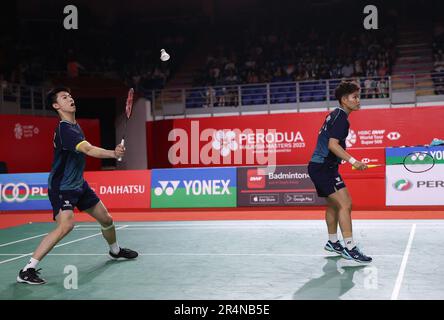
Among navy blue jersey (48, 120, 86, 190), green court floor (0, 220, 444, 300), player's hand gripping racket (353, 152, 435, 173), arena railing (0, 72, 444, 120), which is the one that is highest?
arena railing (0, 72, 444, 120)

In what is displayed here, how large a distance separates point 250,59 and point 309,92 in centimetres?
406

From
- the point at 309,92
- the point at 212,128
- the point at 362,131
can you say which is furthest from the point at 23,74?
the point at 362,131

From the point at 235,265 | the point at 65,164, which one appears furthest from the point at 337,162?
the point at 65,164

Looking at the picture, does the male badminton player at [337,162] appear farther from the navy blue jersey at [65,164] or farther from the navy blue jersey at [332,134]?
the navy blue jersey at [65,164]

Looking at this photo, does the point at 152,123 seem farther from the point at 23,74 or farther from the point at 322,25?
the point at 322,25

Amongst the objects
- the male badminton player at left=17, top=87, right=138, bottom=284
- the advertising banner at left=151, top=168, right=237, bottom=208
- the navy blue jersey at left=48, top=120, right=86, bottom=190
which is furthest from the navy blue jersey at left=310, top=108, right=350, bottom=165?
the advertising banner at left=151, top=168, right=237, bottom=208

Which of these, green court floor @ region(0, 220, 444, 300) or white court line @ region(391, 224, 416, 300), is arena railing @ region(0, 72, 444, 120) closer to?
green court floor @ region(0, 220, 444, 300)

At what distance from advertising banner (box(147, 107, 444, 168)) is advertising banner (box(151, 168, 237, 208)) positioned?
5628mm

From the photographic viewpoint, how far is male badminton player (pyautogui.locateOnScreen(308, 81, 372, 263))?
558cm

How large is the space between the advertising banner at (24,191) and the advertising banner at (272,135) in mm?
6863

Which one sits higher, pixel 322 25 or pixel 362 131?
pixel 322 25

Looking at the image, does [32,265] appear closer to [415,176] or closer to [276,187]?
[276,187]

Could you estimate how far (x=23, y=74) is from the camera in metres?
20.1

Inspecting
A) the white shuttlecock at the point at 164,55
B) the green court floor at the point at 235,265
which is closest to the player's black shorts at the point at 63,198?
the green court floor at the point at 235,265
